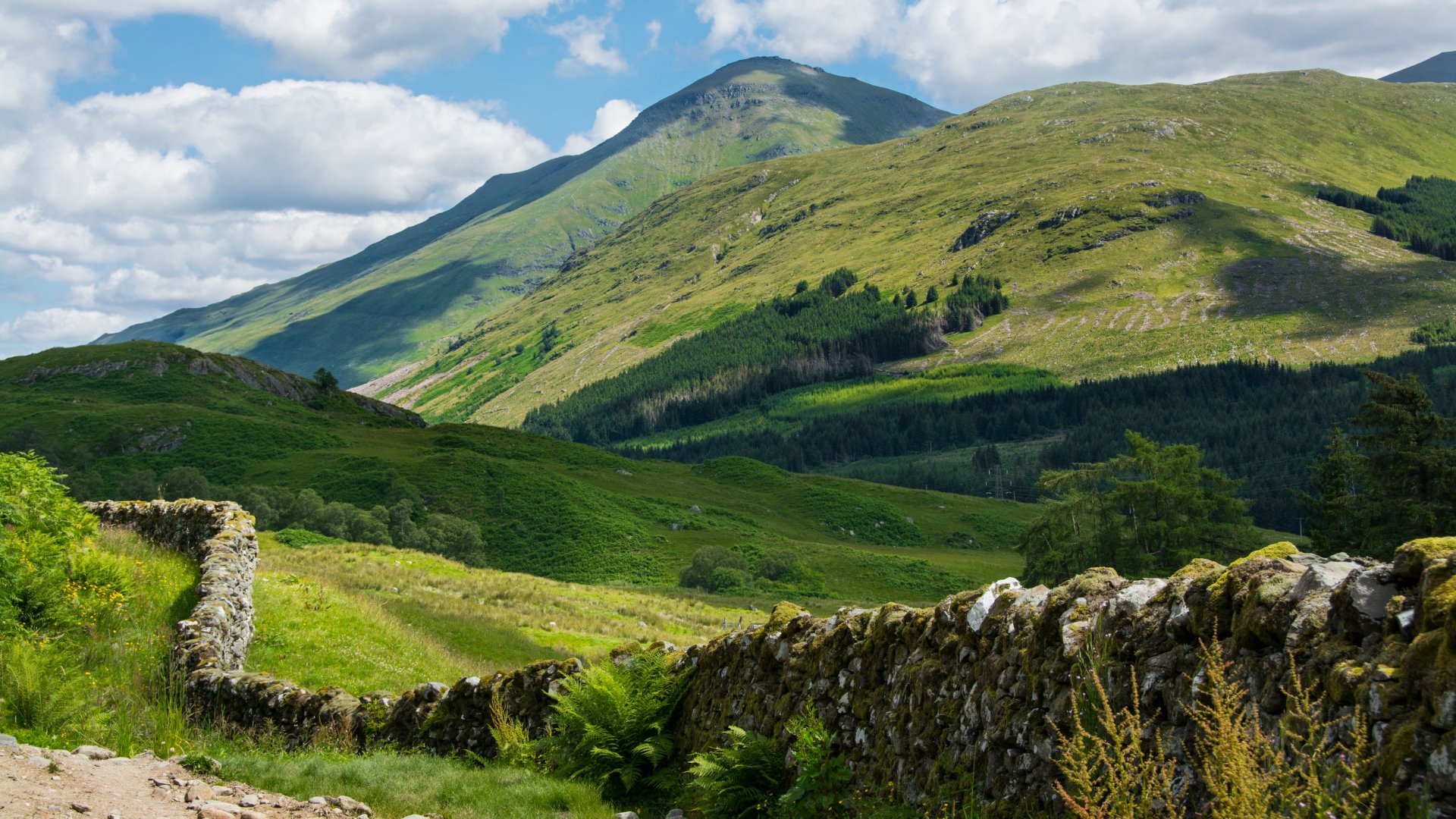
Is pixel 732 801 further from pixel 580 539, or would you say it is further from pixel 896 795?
pixel 580 539

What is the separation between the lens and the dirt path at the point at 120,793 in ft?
27.8

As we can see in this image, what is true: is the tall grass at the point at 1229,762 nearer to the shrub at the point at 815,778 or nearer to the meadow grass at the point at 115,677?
the shrub at the point at 815,778

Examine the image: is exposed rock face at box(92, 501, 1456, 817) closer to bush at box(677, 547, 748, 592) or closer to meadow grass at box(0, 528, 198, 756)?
meadow grass at box(0, 528, 198, 756)

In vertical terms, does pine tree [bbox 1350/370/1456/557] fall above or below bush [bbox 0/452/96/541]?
below

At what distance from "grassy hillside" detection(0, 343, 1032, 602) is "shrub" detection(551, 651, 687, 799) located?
63557 mm

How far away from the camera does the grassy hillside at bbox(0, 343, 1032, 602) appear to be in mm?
93562

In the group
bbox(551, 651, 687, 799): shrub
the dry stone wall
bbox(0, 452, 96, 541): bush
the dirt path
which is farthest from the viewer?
bbox(0, 452, 96, 541): bush

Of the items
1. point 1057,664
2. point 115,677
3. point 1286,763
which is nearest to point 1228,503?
point 1057,664

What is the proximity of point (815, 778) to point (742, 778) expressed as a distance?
40.3 inches

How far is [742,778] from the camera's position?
977 centimetres

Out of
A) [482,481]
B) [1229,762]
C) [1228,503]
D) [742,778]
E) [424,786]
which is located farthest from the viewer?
[482,481]

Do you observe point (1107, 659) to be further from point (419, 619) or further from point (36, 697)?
point (419, 619)

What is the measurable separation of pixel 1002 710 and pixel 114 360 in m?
147

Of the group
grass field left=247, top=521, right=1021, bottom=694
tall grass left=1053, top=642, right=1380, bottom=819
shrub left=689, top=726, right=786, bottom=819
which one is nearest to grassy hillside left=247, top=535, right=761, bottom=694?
grass field left=247, top=521, right=1021, bottom=694
